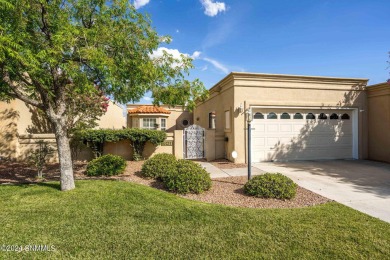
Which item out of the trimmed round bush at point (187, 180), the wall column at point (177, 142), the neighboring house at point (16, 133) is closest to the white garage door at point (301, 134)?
the wall column at point (177, 142)

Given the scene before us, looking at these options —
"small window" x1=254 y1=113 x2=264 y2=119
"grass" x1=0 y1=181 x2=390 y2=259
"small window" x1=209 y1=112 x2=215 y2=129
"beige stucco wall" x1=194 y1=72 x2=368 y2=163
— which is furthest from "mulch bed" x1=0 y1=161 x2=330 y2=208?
"small window" x1=209 y1=112 x2=215 y2=129

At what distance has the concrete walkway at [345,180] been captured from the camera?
491 cm

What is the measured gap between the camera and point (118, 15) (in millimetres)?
5496

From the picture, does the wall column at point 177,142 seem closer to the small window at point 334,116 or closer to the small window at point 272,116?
the small window at point 272,116

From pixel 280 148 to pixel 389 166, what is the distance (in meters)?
4.53

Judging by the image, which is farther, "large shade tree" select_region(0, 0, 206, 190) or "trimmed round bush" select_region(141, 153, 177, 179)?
"trimmed round bush" select_region(141, 153, 177, 179)

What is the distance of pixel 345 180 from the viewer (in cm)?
700

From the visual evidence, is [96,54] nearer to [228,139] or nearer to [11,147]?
[228,139]

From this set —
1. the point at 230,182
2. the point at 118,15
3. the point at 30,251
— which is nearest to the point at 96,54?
the point at 118,15

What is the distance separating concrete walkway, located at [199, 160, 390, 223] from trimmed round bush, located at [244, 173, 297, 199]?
112cm

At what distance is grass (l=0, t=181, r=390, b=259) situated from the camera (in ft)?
9.85

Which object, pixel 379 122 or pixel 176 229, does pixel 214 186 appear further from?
pixel 379 122

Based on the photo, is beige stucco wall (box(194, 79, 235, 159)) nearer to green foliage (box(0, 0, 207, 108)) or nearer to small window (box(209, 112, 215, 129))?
small window (box(209, 112, 215, 129))

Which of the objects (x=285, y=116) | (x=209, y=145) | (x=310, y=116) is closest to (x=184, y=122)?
(x=209, y=145)
